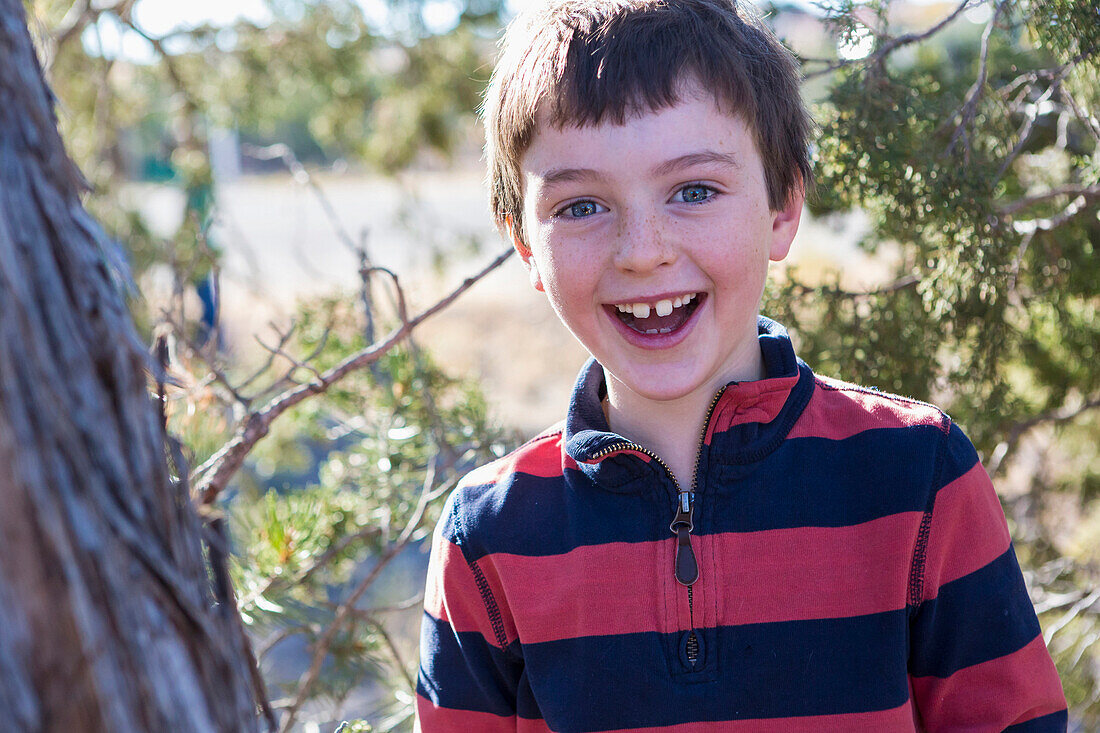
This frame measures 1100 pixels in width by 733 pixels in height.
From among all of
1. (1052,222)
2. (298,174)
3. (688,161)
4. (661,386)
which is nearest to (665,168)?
(688,161)

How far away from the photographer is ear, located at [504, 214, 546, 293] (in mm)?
1343

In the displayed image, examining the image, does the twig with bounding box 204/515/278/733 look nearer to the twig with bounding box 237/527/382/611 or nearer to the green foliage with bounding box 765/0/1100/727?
the twig with bounding box 237/527/382/611

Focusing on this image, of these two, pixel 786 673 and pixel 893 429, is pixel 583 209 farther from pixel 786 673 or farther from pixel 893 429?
pixel 786 673

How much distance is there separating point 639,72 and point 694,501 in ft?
1.77

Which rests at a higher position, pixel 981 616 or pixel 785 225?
pixel 785 225

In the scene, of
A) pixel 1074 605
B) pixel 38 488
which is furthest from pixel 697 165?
pixel 1074 605

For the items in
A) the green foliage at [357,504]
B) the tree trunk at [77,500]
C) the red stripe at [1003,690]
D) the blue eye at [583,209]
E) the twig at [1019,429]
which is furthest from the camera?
the twig at [1019,429]

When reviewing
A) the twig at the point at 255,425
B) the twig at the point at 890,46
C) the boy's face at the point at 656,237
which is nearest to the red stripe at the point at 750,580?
the boy's face at the point at 656,237

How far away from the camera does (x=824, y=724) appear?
1081 mm

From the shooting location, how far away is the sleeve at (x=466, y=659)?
1.21 metres

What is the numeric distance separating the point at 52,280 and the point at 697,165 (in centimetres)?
79

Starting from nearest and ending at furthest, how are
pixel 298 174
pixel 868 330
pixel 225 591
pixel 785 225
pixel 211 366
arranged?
pixel 225 591 < pixel 785 225 < pixel 211 366 < pixel 868 330 < pixel 298 174

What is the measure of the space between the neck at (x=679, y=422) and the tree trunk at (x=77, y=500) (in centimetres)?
75

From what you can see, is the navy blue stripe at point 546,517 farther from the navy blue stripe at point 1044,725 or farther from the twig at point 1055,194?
the twig at point 1055,194
